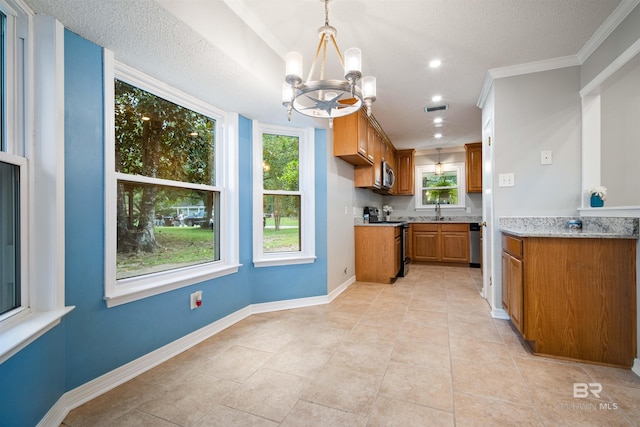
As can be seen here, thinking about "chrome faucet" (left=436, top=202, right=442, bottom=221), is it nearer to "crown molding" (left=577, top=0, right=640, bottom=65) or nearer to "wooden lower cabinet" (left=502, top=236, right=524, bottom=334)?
"wooden lower cabinet" (left=502, top=236, right=524, bottom=334)

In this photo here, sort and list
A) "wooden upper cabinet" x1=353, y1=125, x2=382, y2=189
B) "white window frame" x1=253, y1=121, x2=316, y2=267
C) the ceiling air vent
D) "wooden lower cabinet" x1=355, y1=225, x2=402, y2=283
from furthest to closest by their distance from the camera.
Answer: "wooden upper cabinet" x1=353, y1=125, x2=382, y2=189 < "wooden lower cabinet" x1=355, y1=225, x2=402, y2=283 < the ceiling air vent < "white window frame" x1=253, y1=121, x2=316, y2=267

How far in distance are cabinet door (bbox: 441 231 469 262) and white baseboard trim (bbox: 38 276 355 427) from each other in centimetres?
391

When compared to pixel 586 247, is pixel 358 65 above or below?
above

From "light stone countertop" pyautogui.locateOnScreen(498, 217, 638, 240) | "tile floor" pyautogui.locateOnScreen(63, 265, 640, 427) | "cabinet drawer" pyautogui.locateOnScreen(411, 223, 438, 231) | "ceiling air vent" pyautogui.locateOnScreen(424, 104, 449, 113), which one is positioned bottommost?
"tile floor" pyautogui.locateOnScreen(63, 265, 640, 427)

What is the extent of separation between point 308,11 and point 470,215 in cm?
562

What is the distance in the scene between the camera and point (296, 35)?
2285mm

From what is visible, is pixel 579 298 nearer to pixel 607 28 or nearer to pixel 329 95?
pixel 607 28

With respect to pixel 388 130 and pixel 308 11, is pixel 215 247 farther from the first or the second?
pixel 388 130

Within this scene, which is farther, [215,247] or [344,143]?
[344,143]

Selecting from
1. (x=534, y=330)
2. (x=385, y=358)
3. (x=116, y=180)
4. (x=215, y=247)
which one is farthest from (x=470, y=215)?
(x=116, y=180)

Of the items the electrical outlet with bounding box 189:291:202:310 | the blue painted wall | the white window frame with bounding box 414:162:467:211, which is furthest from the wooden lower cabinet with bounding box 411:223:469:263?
the blue painted wall

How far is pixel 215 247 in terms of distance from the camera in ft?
9.04

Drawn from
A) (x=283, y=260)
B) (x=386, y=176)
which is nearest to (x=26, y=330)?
(x=283, y=260)

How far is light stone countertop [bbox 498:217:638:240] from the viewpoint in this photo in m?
1.94
